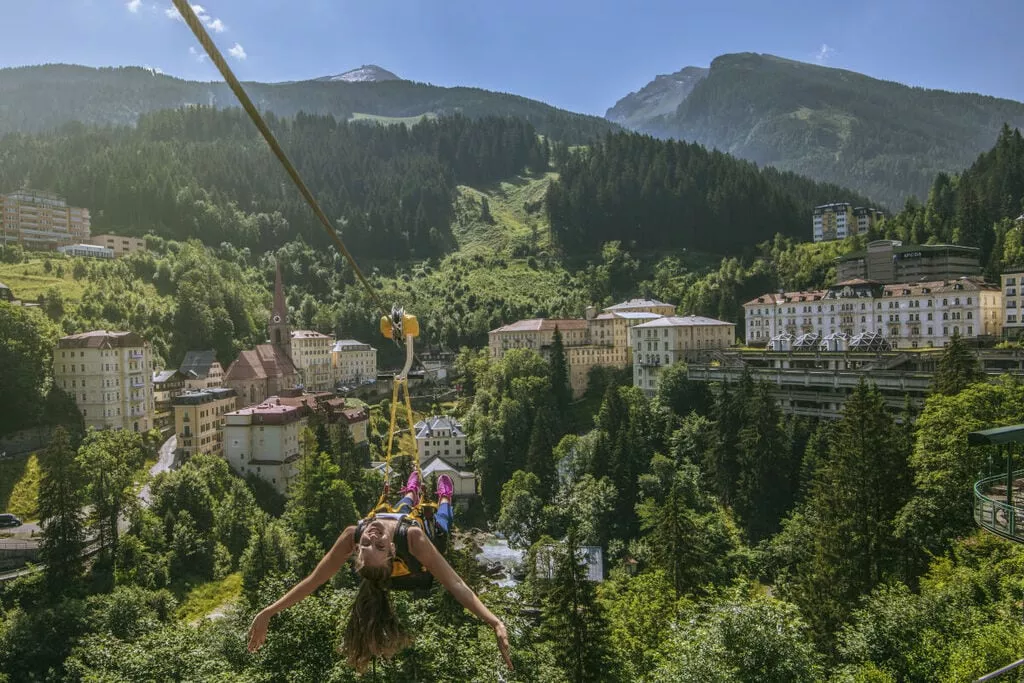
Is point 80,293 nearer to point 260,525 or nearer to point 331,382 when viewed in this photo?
point 331,382

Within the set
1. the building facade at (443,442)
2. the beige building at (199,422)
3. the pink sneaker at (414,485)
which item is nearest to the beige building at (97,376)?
the beige building at (199,422)

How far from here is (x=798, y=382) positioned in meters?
59.6

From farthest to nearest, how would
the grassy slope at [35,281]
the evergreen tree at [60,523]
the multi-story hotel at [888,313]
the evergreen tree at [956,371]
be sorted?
the grassy slope at [35,281] → the multi-story hotel at [888,313] → the evergreen tree at [956,371] → the evergreen tree at [60,523]

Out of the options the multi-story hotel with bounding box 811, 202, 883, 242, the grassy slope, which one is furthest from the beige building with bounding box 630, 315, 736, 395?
the grassy slope

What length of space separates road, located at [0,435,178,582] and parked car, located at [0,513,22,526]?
1.06 feet

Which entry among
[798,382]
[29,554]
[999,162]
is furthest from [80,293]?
[999,162]

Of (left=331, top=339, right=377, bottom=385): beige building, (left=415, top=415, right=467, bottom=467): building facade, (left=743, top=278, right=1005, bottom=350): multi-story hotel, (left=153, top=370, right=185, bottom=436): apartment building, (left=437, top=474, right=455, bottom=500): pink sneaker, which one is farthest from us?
(left=331, top=339, right=377, bottom=385): beige building

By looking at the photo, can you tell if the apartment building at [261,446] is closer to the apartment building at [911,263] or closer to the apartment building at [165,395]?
the apartment building at [165,395]

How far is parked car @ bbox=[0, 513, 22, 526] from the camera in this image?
1655 inches

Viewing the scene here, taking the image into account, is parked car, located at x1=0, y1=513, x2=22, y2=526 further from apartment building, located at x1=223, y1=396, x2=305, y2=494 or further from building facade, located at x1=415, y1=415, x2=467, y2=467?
building facade, located at x1=415, y1=415, x2=467, y2=467

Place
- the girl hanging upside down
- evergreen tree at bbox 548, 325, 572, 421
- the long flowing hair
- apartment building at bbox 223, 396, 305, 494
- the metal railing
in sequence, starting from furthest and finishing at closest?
evergreen tree at bbox 548, 325, 572, 421 < apartment building at bbox 223, 396, 305, 494 < the metal railing < the long flowing hair < the girl hanging upside down

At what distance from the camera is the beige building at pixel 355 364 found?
88.5 metres

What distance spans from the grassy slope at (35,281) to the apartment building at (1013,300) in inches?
3283

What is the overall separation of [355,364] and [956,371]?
6825cm
